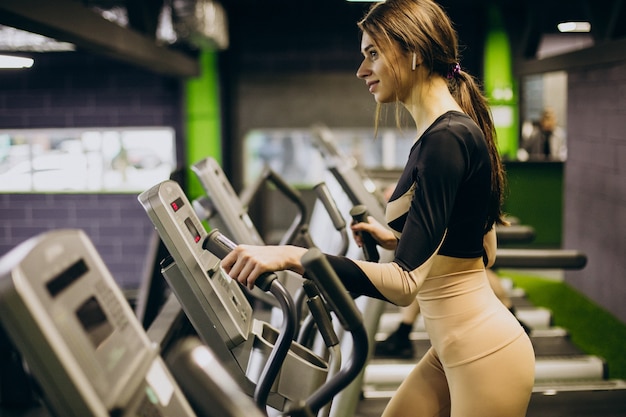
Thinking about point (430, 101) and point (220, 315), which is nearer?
point (430, 101)

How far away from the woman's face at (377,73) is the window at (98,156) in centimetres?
736

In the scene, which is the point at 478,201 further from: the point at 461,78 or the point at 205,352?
the point at 205,352

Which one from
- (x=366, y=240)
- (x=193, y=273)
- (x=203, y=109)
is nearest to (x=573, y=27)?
(x=203, y=109)

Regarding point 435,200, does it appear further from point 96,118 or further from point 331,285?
point 96,118

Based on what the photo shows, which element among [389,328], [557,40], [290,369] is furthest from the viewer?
[557,40]

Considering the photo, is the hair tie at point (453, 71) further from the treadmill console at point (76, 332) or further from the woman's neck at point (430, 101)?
the treadmill console at point (76, 332)

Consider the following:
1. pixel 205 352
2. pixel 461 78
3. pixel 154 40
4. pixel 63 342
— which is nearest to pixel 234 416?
pixel 205 352

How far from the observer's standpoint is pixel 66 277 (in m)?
0.87

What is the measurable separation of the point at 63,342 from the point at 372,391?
275cm

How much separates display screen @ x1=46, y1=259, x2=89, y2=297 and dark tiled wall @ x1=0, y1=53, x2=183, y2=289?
7701 millimetres

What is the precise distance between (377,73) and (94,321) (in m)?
0.79

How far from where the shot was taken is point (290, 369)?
1683 millimetres

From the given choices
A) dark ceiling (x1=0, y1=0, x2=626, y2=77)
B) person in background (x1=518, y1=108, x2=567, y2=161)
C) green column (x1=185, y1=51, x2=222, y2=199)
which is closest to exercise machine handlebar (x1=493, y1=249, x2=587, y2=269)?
dark ceiling (x1=0, y1=0, x2=626, y2=77)

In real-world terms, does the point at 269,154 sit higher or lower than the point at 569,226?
higher
